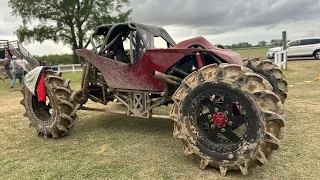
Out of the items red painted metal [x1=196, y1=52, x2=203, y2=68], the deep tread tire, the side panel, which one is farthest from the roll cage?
the deep tread tire

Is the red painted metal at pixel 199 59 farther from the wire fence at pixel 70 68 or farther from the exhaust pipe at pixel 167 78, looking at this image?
the wire fence at pixel 70 68

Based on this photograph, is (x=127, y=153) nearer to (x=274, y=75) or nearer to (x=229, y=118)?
(x=229, y=118)

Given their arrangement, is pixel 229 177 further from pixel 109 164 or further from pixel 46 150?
pixel 46 150

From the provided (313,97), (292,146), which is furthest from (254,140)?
(313,97)

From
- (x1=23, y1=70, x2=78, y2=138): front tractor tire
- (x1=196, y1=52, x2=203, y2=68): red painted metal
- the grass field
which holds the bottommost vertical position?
the grass field

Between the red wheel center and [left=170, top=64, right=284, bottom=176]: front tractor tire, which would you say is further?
the red wheel center

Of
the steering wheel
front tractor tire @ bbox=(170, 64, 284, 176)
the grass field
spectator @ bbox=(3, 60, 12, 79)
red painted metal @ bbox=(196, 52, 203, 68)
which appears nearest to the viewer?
front tractor tire @ bbox=(170, 64, 284, 176)

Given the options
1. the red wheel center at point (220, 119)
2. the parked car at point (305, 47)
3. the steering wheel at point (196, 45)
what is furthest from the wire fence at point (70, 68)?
the red wheel center at point (220, 119)

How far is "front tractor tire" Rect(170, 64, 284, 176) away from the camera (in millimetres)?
3396

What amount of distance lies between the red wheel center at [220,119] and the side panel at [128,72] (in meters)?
1.31

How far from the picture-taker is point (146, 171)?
3746 mm

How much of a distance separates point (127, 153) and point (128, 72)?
1.39 m

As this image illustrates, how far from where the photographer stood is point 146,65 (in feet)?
→ 15.8

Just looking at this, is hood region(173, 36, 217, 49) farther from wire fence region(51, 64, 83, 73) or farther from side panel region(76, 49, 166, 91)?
wire fence region(51, 64, 83, 73)
